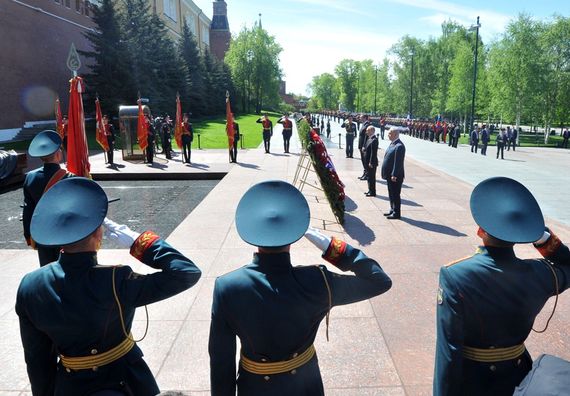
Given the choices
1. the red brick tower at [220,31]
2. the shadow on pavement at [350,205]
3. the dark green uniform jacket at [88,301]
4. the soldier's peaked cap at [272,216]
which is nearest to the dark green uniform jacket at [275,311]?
the soldier's peaked cap at [272,216]

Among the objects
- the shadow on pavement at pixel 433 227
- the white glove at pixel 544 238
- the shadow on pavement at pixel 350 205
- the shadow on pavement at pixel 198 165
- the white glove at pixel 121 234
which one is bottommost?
the shadow on pavement at pixel 433 227

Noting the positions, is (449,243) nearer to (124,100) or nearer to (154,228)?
(154,228)

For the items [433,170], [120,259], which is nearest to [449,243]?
[120,259]

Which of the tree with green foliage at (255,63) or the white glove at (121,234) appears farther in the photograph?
the tree with green foliage at (255,63)

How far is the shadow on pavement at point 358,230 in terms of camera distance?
809 cm

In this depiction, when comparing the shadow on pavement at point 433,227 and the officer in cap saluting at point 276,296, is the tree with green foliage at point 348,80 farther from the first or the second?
the officer in cap saluting at point 276,296

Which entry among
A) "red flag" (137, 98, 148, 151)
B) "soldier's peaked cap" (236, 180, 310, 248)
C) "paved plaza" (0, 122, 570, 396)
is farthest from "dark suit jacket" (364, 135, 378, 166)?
"red flag" (137, 98, 148, 151)

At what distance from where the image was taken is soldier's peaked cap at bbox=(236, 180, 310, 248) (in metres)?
2.06

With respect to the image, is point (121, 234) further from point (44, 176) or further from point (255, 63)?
point (255, 63)

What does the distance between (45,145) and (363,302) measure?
4104 millimetres

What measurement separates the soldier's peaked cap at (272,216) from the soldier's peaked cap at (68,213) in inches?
28.0

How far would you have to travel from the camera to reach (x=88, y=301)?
2.17 meters

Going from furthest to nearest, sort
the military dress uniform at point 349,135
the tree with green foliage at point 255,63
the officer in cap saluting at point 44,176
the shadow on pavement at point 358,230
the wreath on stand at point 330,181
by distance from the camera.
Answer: the tree with green foliage at point 255,63
the military dress uniform at point 349,135
the wreath on stand at point 330,181
the shadow on pavement at point 358,230
the officer in cap saluting at point 44,176

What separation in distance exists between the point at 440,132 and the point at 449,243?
100 feet
